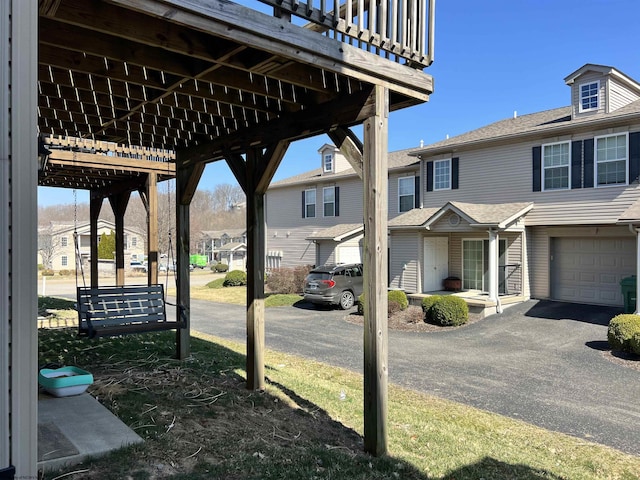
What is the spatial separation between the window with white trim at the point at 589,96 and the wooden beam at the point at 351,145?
12.1 m

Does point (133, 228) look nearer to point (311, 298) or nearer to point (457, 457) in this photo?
point (311, 298)

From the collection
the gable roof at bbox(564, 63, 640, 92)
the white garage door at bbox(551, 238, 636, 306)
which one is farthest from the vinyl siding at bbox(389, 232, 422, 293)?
the gable roof at bbox(564, 63, 640, 92)

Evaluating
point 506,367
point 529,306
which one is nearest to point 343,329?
point 506,367

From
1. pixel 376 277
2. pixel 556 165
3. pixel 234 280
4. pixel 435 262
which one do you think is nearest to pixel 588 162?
pixel 556 165

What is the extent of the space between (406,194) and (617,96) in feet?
24.4

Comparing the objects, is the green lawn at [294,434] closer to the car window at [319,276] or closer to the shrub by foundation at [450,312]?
the shrub by foundation at [450,312]

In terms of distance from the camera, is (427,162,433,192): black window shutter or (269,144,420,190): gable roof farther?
(269,144,420,190): gable roof

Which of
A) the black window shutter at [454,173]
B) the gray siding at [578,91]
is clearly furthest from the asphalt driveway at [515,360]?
the gray siding at [578,91]

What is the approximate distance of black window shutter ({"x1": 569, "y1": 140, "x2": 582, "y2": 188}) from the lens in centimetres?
1301

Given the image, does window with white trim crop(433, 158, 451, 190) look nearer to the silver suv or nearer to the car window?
the silver suv

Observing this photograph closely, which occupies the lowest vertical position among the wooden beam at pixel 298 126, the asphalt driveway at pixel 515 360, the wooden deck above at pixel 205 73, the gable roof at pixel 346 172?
the asphalt driveway at pixel 515 360

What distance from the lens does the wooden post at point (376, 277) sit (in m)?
3.79

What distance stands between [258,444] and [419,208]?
46.7 ft

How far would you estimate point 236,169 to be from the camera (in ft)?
18.1
